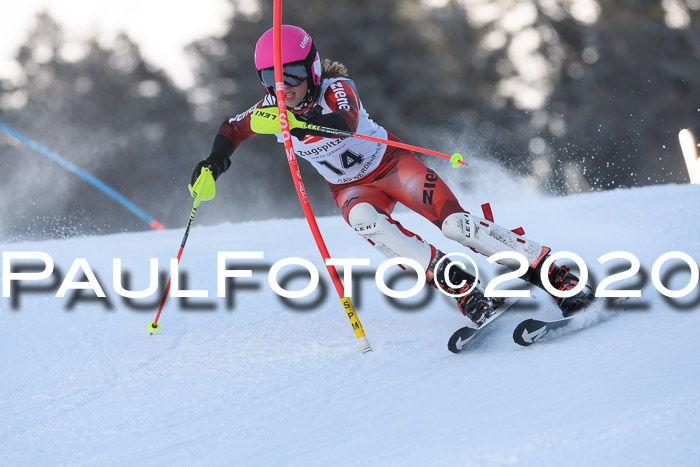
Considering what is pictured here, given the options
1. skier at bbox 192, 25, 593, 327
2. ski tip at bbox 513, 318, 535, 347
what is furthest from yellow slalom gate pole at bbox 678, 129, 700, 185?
ski tip at bbox 513, 318, 535, 347

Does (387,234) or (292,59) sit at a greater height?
(292,59)

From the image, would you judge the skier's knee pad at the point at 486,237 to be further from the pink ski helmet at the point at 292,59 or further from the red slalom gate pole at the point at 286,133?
the pink ski helmet at the point at 292,59

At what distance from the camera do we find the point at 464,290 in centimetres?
287

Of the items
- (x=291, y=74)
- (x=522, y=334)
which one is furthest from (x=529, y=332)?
(x=291, y=74)

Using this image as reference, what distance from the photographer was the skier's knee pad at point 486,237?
9.27 ft

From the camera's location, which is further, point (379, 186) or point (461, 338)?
point (379, 186)

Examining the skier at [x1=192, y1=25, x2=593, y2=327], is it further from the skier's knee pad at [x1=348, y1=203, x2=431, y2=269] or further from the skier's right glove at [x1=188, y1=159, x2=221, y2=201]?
the skier's right glove at [x1=188, y1=159, x2=221, y2=201]

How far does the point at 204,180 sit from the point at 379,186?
2.44ft

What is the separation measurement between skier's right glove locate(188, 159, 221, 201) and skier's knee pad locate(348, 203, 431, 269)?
0.68 metres

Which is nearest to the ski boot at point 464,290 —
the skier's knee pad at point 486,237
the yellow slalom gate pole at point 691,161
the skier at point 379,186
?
the skier at point 379,186

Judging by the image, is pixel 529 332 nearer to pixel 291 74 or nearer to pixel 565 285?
pixel 565 285

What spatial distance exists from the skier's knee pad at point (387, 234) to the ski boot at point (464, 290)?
5 centimetres

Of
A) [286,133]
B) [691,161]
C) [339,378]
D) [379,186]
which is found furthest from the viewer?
[691,161]

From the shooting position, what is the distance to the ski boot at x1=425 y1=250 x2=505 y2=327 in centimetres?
281
